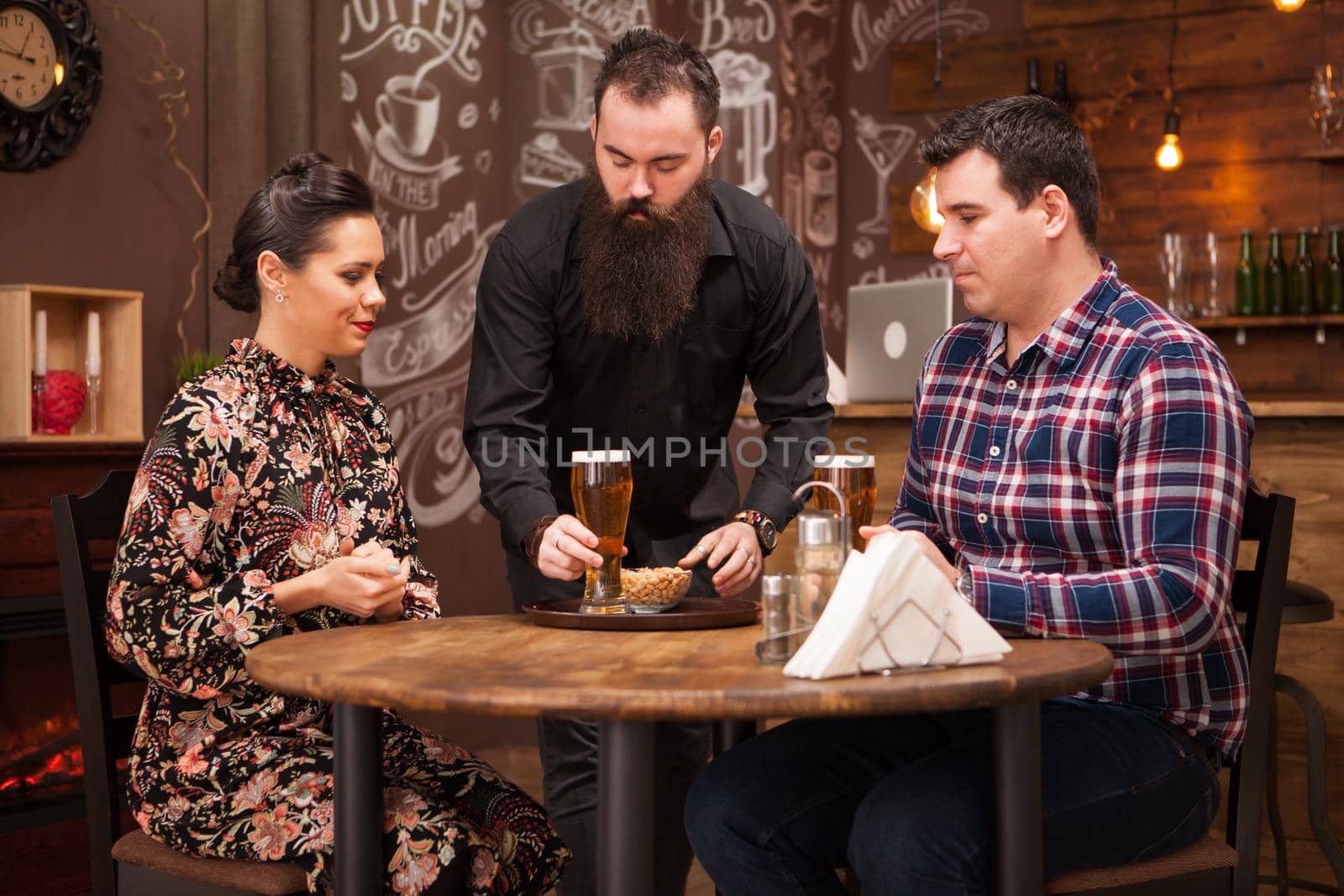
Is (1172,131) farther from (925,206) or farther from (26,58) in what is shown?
(26,58)

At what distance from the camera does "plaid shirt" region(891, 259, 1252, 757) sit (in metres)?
1.63

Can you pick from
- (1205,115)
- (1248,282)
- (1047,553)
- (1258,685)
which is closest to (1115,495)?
(1047,553)

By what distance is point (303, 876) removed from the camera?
5.57 ft

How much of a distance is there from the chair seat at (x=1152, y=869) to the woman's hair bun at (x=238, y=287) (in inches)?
56.6

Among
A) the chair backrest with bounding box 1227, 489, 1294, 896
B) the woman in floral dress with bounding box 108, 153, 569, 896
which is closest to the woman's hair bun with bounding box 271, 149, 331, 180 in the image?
the woman in floral dress with bounding box 108, 153, 569, 896

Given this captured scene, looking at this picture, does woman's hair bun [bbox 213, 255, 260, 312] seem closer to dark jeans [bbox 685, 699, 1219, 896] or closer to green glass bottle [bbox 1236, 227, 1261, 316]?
dark jeans [bbox 685, 699, 1219, 896]

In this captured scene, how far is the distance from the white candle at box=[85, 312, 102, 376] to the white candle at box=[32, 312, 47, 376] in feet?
0.39

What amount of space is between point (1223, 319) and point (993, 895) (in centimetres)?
465

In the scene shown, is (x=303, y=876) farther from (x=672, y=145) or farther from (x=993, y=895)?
(x=672, y=145)

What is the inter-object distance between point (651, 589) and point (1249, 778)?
0.81 m

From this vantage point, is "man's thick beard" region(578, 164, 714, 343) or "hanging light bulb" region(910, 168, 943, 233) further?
"hanging light bulb" region(910, 168, 943, 233)

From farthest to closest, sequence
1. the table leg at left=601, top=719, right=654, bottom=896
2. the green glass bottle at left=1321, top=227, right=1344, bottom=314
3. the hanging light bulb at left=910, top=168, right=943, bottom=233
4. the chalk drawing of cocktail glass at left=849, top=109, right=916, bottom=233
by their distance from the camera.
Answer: the chalk drawing of cocktail glass at left=849, top=109, right=916, bottom=233
the green glass bottle at left=1321, top=227, right=1344, bottom=314
the hanging light bulb at left=910, top=168, right=943, bottom=233
the table leg at left=601, top=719, right=654, bottom=896

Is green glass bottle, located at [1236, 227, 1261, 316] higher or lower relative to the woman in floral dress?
higher

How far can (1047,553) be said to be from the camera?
6.04 feet
